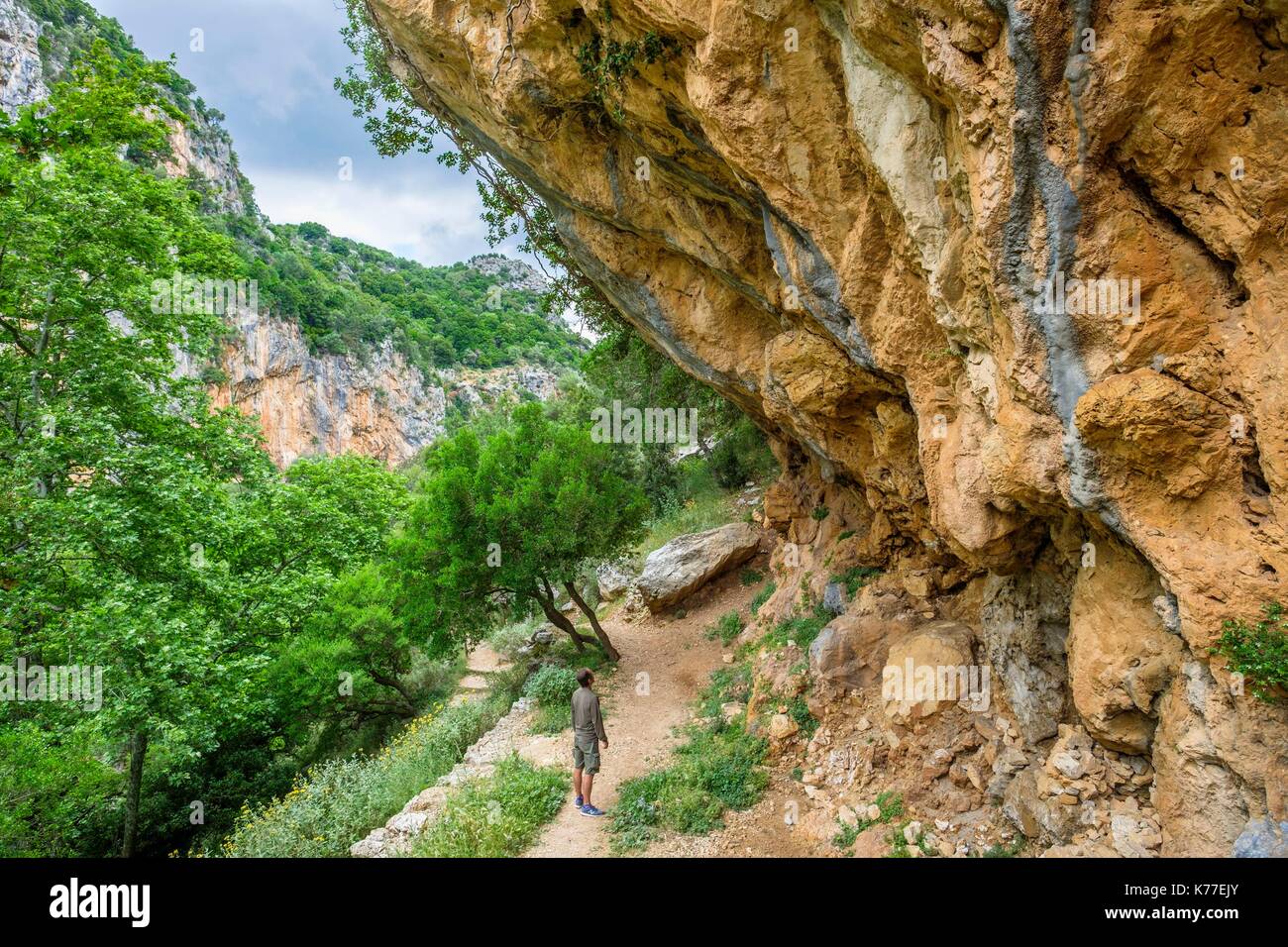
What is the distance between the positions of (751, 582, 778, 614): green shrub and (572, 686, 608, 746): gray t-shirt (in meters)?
6.47

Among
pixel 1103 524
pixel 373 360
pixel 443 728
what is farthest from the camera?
pixel 373 360

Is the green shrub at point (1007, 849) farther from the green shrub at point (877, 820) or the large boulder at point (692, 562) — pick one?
the large boulder at point (692, 562)

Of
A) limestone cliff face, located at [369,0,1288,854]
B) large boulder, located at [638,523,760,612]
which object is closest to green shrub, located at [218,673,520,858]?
large boulder, located at [638,523,760,612]

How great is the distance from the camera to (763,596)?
45.2ft

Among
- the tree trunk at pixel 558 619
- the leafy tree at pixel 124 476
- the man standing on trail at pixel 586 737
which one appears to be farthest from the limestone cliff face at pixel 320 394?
the man standing on trail at pixel 586 737

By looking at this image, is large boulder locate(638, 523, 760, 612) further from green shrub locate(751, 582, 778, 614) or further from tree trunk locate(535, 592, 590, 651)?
tree trunk locate(535, 592, 590, 651)

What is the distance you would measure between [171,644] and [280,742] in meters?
6.11

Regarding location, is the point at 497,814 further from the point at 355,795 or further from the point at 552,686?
the point at 552,686

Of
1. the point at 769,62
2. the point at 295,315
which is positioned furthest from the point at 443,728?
the point at 295,315

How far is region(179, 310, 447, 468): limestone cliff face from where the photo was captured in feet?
151

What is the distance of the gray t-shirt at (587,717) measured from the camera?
7363mm

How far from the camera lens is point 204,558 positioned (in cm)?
1092

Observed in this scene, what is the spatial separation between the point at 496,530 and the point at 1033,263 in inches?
407

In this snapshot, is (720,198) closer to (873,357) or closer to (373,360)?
(873,357)
